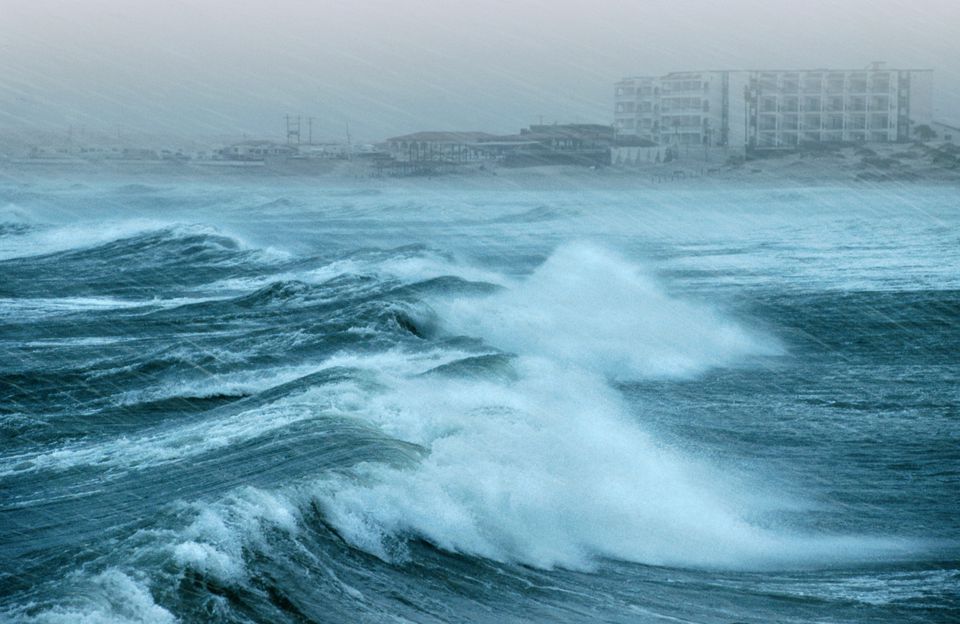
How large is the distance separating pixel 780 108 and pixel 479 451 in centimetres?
7808

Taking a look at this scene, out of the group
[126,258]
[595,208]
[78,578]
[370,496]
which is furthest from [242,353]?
[595,208]

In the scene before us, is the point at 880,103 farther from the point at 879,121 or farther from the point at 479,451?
the point at 479,451

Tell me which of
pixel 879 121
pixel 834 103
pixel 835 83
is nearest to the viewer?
pixel 879 121

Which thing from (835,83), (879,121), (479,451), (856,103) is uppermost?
(835,83)

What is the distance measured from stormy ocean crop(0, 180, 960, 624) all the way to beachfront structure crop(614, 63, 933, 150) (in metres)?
56.2

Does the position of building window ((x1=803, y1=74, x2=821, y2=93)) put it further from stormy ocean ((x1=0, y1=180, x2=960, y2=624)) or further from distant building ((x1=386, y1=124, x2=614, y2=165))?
stormy ocean ((x1=0, y1=180, x2=960, y2=624))

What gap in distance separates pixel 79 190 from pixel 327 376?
76481 millimetres

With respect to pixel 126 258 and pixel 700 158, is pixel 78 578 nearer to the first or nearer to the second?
pixel 126 258

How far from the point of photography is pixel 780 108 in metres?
84.4

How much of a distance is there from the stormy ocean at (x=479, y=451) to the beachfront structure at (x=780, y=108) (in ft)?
184

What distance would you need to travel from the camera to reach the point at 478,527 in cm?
893

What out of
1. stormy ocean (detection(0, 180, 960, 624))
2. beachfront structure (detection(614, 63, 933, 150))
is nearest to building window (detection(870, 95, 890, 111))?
beachfront structure (detection(614, 63, 933, 150))

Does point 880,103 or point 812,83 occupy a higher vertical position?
point 812,83

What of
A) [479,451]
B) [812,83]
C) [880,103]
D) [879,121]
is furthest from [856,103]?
[479,451]
